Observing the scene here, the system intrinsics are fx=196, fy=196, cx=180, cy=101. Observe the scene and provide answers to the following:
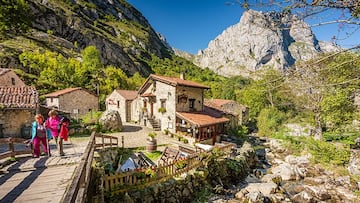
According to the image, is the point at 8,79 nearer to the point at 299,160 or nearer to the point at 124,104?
the point at 124,104

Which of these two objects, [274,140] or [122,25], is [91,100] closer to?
[274,140]

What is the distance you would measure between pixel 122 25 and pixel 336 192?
124 metres

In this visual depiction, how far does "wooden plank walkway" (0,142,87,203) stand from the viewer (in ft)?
16.2

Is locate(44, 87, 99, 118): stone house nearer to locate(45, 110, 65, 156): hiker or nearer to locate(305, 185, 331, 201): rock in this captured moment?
locate(45, 110, 65, 156): hiker

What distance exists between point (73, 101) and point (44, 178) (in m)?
24.5

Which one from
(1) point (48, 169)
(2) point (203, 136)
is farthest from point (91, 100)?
(1) point (48, 169)

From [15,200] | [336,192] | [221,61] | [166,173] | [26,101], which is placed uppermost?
[221,61]

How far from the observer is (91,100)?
100 feet

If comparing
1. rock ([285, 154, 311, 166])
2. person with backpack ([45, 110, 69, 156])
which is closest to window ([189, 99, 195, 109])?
rock ([285, 154, 311, 166])

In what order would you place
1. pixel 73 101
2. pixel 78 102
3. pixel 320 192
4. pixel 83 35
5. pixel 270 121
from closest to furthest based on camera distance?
pixel 320 192, pixel 73 101, pixel 78 102, pixel 270 121, pixel 83 35

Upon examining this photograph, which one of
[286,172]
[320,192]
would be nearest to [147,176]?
[320,192]

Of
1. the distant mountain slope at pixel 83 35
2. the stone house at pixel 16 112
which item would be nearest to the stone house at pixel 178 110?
the stone house at pixel 16 112

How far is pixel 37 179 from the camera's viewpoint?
19.8 ft

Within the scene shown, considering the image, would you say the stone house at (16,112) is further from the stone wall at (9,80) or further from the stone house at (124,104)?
the stone house at (124,104)
